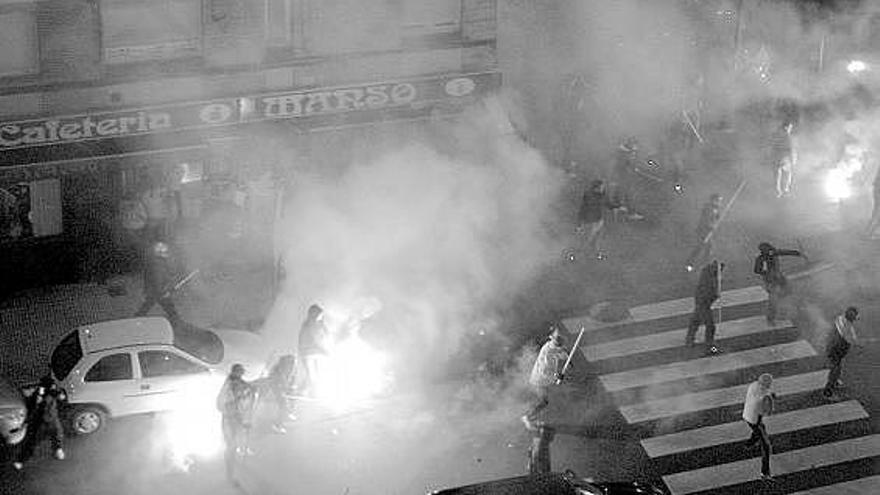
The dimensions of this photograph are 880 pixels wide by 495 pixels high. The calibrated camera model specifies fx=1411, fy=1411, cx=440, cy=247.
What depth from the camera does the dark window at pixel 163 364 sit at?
1834cm

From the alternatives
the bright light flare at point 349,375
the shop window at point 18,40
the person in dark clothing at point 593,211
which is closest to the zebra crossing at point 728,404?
the person in dark clothing at point 593,211

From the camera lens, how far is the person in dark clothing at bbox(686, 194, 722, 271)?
22734 mm

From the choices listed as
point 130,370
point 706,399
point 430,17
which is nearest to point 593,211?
point 430,17

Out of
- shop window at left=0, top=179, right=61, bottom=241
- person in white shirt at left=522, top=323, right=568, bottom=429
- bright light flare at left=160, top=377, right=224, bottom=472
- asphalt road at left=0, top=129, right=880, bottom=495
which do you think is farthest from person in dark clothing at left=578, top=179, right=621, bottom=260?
shop window at left=0, top=179, right=61, bottom=241

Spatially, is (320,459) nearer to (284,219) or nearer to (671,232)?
(284,219)

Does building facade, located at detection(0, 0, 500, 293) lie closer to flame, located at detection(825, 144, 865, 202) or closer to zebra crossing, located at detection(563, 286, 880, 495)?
zebra crossing, located at detection(563, 286, 880, 495)

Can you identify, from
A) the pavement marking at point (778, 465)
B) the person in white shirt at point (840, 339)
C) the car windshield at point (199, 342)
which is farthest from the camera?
the person in white shirt at point (840, 339)

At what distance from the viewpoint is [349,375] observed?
64.8ft

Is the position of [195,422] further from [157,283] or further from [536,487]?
[536,487]

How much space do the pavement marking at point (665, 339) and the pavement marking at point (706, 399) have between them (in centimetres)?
131

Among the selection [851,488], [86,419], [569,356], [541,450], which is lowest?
[851,488]

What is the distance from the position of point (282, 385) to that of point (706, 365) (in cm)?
Answer: 627

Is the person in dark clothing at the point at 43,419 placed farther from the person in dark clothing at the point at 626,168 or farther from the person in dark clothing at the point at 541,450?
the person in dark clothing at the point at 626,168

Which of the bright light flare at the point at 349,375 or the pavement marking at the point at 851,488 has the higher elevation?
the bright light flare at the point at 349,375
